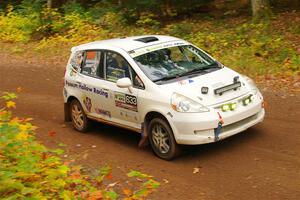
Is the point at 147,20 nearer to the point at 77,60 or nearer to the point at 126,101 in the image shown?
the point at 77,60

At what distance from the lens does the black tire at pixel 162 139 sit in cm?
805

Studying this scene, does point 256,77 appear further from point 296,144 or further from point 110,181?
point 110,181

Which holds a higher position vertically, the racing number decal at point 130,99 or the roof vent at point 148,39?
the roof vent at point 148,39

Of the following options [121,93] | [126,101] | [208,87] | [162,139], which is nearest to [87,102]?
[121,93]

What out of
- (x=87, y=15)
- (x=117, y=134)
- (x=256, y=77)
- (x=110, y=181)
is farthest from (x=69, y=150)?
(x=87, y=15)

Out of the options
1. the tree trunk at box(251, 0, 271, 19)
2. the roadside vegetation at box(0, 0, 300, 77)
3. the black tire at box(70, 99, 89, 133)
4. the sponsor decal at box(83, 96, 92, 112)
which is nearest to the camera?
the sponsor decal at box(83, 96, 92, 112)

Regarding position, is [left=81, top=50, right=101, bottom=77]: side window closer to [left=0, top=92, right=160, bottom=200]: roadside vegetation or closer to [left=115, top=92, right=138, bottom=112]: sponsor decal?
[left=115, top=92, right=138, bottom=112]: sponsor decal

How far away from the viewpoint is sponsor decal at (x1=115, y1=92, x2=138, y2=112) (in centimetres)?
862

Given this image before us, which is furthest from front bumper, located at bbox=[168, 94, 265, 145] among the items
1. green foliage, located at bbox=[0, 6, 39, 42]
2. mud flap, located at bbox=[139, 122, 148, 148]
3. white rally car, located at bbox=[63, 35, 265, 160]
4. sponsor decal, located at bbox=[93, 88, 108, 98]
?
green foliage, located at bbox=[0, 6, 39, 42]

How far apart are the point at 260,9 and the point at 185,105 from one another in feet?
29.3

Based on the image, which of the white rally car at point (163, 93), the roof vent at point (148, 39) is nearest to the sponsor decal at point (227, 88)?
the white rally car at point (163, 93)

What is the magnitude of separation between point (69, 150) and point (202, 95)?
9.40ft

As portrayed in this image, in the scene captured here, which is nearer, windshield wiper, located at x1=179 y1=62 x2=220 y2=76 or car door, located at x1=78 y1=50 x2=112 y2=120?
windshield wiper, located at x1=179 y1=62 x2=220 y2=76

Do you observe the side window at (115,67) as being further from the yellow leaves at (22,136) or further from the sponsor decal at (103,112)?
the yellow leaves at (22,136)
